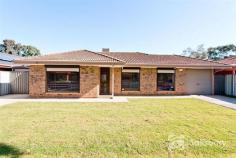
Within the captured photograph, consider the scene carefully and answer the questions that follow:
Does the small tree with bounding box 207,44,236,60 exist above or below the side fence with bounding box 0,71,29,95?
above

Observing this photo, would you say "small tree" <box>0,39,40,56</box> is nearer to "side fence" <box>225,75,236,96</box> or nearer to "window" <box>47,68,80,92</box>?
"window" <box>47,68,80,92</box>

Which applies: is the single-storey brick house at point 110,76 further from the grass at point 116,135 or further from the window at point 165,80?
the grass at point 116,135

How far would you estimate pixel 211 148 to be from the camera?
5.10 m

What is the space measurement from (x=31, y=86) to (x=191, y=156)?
13165 millimetres

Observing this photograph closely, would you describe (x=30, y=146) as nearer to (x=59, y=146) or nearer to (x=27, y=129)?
(x=59, y=146)

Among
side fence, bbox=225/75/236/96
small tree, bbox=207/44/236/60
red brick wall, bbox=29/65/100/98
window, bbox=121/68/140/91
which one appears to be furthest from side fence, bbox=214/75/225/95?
A: small tree, bbox=207/44/236/60

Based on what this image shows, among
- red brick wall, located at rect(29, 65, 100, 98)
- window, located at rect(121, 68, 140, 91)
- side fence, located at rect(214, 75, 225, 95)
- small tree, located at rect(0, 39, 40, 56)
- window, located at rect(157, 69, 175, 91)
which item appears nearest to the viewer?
red brick wall, located at rect(29, 65, 100, 98)

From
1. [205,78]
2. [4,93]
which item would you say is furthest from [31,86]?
[205,78]

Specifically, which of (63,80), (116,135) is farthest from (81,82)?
(116,135)

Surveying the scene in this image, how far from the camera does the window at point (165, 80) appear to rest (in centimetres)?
1722

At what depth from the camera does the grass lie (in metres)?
4.84

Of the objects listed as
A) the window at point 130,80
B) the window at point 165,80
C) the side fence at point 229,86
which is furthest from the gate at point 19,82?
the side fence at point 229,86

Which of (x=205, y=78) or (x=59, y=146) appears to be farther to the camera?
(x=205, y=78)

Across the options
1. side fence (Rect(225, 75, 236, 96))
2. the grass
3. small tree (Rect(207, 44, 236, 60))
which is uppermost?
small tree (Rect(207, 44, 236, 60))
